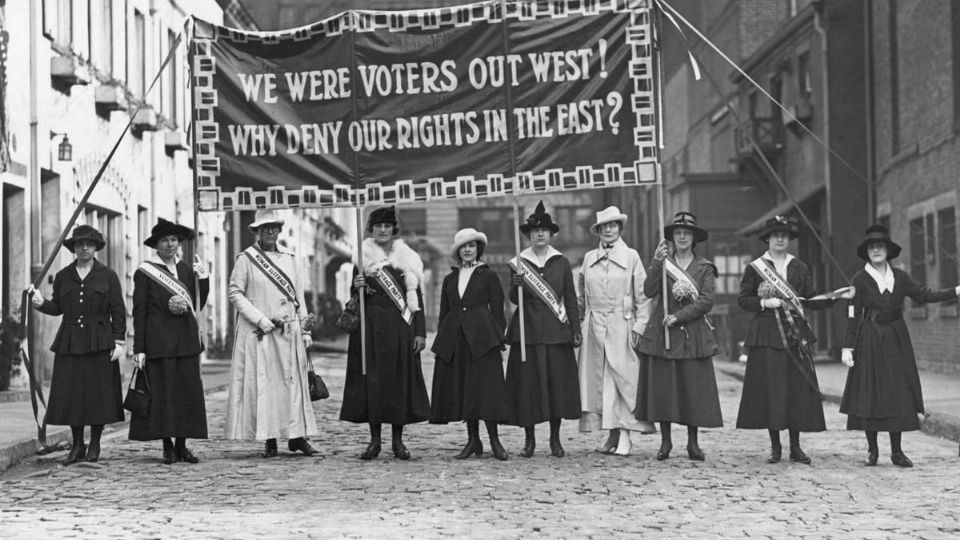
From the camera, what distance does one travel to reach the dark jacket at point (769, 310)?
12.2 meters

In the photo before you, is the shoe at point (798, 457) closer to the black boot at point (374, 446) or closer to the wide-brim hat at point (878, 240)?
the wide-brim hat at point (878, 240)

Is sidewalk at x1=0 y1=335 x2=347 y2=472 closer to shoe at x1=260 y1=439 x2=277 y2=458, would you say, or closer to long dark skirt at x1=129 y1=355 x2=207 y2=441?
long dark skirt at x1=129 y1=355 x2=207 y2=441

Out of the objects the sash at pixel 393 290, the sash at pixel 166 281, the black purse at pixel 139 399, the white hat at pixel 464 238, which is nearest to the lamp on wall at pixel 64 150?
the sash at pixel 166 281

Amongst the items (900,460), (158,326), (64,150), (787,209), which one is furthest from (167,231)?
(787,209)

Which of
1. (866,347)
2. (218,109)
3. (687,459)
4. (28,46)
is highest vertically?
(28,46)

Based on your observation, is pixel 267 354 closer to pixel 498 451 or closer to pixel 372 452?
pixel 372 452

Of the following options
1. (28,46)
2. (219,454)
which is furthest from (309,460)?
(28,46)

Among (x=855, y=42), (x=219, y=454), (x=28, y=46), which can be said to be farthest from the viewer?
(x=855, y=42)

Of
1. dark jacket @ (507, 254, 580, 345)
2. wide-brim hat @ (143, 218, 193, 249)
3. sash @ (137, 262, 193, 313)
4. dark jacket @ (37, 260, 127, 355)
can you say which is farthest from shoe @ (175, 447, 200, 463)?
dark jacket @ (507, 254, 580, 345)

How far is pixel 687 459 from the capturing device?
12109 millimetres

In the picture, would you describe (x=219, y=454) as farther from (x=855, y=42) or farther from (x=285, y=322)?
(x=855, y=42)

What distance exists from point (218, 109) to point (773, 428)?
494 cm

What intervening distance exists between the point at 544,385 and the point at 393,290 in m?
1.35

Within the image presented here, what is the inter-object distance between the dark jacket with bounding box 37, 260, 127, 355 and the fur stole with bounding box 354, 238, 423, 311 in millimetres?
1868
